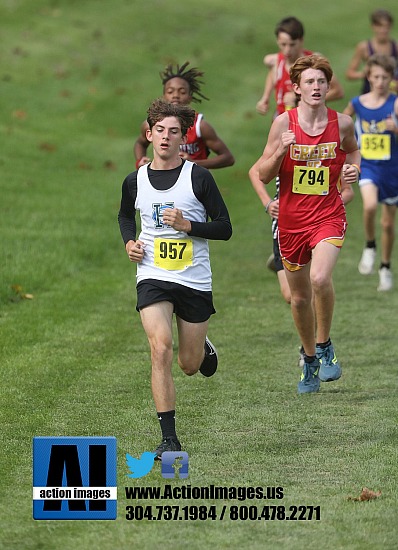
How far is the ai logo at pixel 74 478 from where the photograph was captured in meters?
6.05

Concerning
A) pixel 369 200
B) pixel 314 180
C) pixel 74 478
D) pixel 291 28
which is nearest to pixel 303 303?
pixel 314 180

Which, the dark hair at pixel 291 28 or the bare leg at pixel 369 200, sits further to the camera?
the bare leg at pixel 369 200

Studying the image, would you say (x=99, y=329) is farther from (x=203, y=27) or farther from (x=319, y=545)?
(x=203, y=27)

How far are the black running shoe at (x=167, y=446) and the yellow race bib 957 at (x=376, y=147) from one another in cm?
711

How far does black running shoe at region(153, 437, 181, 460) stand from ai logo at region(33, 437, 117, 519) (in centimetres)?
99

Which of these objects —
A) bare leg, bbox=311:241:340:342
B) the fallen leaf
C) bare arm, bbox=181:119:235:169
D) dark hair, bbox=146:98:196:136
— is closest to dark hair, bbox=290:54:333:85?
bare leg, bbox=311:241:340:342

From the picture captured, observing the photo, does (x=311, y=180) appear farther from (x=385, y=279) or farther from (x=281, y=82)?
(x=385, y=279)

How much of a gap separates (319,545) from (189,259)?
2.39m

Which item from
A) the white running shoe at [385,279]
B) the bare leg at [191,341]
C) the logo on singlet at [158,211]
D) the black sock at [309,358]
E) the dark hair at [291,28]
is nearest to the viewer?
the logo on singlet at [158,211]

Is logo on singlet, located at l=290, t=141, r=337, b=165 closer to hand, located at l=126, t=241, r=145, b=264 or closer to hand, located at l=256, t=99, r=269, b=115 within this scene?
hand, located at l=126, t=241, r=145, b=264

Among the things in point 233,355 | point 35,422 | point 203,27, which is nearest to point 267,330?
point 233,355

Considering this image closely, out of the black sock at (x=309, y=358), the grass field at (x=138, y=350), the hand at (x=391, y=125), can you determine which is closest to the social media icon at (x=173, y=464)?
the grass field at (x=138, y=350)

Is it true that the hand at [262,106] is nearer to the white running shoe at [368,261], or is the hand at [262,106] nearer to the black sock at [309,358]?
the white running shoe at [368,261]

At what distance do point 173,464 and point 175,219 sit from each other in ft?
4.70
